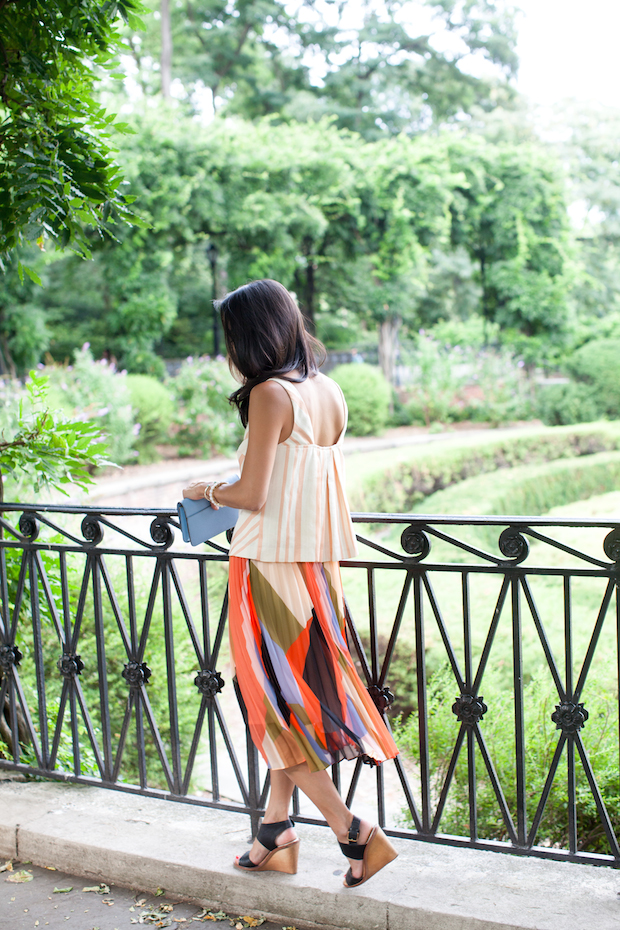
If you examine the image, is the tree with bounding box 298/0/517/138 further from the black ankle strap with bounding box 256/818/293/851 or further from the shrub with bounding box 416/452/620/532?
the black ankle strap with bounding box 256/818/293/851

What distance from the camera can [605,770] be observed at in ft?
8.96

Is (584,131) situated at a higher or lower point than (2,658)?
higher

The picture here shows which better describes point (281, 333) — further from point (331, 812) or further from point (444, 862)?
point (444, 862)

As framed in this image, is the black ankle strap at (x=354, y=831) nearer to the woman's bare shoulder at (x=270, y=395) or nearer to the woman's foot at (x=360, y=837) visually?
the woman's foot at (x=360, y=837)

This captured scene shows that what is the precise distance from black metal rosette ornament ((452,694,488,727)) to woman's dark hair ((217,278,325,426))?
931mm

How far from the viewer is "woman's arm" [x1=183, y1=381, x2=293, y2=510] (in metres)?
1.70

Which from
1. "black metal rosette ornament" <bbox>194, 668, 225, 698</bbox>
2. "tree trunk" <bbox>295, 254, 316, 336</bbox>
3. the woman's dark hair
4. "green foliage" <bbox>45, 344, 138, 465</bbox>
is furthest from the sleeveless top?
"tree trunk" <bbox>295, 254, 316, 336</bbox>

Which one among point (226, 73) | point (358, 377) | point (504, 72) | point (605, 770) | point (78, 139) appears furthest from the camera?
point (504, 72)

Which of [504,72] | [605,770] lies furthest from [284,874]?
[504,72]

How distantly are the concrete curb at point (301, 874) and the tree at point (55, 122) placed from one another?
1.78 metres

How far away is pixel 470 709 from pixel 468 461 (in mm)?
9263

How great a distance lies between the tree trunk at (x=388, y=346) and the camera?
55.0 feet

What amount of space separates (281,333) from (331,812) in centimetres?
115

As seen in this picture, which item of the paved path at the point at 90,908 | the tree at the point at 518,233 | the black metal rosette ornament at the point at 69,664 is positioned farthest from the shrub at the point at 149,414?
the paved path at the point at 90,908
